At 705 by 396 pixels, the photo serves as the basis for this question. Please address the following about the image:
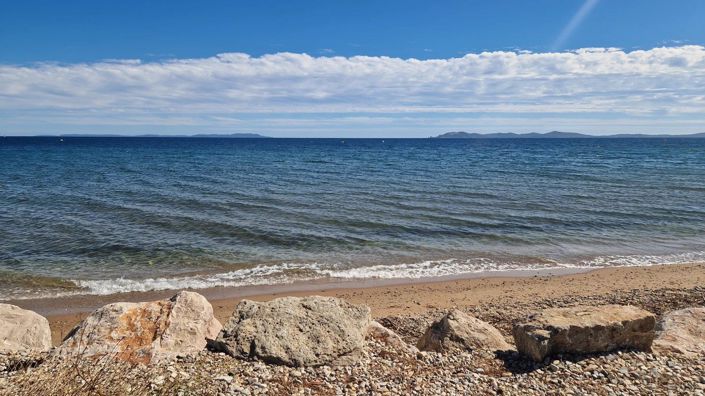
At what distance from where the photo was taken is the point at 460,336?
27.0ft

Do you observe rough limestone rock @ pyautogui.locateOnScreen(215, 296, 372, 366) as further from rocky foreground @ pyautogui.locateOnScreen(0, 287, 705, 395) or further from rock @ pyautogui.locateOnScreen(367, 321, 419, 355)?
rock @ pyautogui.locateOnScreen(367, 321, 419, 355)

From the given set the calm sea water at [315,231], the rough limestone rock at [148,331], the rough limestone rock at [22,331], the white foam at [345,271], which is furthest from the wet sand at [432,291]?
the rough limestone rock at [148,331]

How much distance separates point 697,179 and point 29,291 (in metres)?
46.6

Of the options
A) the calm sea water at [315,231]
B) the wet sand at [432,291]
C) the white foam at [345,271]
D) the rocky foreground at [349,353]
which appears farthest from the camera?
the calm sea water at [315,231]

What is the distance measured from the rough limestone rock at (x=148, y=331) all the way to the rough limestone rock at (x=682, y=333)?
24.9 feet

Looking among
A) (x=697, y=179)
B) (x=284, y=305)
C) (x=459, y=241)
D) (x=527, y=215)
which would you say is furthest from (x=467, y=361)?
(x=697, y=179)

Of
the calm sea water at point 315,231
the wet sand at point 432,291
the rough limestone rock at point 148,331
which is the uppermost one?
the rough limestone rock at point 148,331

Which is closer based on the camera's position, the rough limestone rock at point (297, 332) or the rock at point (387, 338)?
the rough limestone rock at point (297, 332)

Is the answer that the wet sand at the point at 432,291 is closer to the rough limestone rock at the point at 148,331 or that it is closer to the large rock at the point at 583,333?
the rough limestone rock at the point at 148,331

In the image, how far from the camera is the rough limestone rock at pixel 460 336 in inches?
319

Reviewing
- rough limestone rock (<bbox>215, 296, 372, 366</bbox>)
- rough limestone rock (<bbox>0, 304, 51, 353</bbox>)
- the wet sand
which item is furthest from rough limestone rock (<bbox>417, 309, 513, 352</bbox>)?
rough limestone rock (<bbox>0, 304, 51, 353</bbox>)

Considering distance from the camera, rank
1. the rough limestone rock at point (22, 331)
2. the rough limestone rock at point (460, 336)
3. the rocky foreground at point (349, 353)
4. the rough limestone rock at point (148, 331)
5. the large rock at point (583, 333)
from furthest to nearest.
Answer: the rough limestone rock at point (460, 336), the rough limestone rock at point (22, 331), the large rock at point (583, 333), the rough limestone rock at point (148, 331), the rocky foreground at point (349, 353)

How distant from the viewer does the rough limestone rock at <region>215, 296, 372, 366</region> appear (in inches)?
281

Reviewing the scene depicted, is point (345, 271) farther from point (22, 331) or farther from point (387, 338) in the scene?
point (22, 331)
